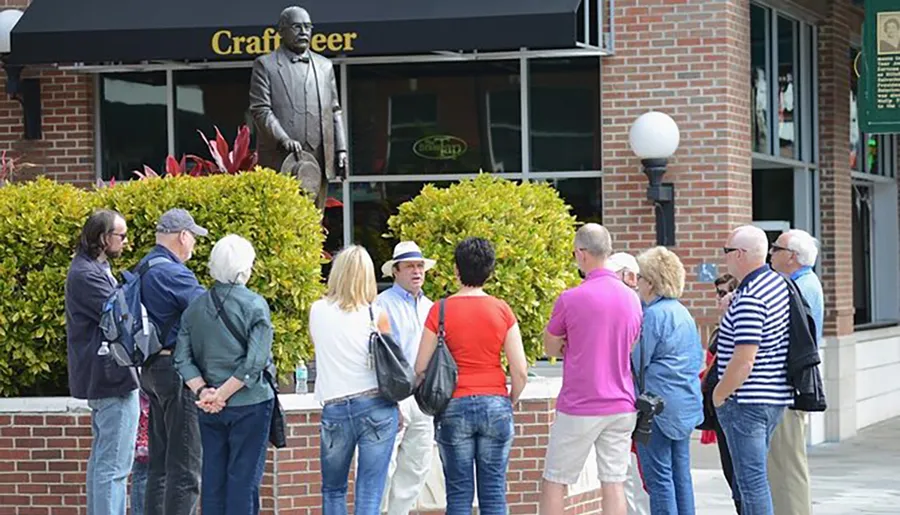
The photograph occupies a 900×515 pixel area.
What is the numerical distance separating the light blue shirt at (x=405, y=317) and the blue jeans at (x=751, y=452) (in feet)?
5.99

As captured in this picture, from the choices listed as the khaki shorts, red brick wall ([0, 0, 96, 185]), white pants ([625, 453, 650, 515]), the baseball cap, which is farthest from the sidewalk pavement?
red brick wall ([0, 0, 96, 185])

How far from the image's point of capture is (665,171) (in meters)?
14.8

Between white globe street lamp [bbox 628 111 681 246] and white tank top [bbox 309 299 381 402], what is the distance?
6.22m

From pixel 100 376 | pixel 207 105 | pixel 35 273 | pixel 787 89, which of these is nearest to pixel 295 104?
pixel 35 273

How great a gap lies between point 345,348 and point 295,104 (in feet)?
10.5

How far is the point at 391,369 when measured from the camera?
8.68 metres

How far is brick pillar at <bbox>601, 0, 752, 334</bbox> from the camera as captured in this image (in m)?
14.9

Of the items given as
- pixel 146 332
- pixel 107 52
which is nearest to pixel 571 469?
pixel 146 332

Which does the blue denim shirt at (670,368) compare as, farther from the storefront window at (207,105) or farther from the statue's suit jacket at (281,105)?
the storefront window at (207,105)

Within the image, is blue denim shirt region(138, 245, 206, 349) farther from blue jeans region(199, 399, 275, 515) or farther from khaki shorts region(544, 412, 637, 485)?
khaki shorts region(544, 412, 637, 485)

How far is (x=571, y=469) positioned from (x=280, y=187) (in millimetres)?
2867

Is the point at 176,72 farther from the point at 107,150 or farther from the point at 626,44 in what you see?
the point at 626,44

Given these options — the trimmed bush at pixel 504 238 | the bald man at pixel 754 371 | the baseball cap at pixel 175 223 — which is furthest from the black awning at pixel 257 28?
the baseball cap at pixel 175 223

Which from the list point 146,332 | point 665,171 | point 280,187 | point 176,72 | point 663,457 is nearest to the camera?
point 146,332
